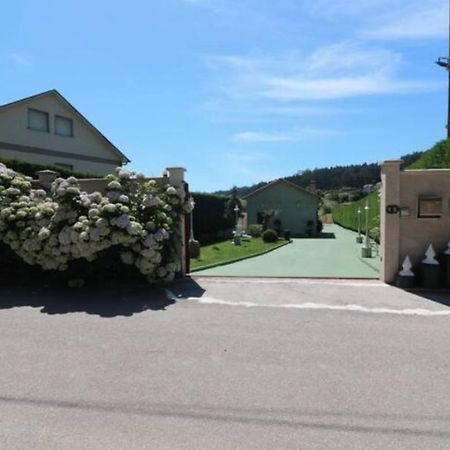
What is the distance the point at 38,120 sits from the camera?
22.2 meters

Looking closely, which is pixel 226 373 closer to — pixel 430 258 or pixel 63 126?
pixel 430 258

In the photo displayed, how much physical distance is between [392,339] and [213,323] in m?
2.26

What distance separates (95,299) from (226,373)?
3782 millimetres

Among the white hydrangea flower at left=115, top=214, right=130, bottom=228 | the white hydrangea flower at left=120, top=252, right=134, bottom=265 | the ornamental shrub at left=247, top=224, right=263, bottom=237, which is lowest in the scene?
the white hydrangea flower at left=120, top=252, right=134, bottom=265

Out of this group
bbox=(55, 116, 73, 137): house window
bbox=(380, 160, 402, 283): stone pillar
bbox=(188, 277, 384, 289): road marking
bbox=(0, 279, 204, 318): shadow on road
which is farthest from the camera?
bbox=(55, 116, 73, 137): house window

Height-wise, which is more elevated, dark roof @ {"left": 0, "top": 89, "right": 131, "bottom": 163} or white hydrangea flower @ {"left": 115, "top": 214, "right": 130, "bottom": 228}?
dark roof @ {"left": 0, "top": 89, "right": 131, "bottom": 163}

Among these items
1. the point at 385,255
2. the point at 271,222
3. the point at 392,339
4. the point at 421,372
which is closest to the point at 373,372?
the point at 421,372

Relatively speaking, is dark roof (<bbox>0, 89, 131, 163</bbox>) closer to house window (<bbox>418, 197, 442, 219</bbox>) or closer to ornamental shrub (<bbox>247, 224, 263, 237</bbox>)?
ornamental shrub (<bbox>247, 224, 263, 237</bbox>)

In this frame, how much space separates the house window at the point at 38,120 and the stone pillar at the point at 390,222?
18567mm

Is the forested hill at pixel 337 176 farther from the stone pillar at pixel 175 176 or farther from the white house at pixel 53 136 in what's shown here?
the stone pillar at pixel 175 176

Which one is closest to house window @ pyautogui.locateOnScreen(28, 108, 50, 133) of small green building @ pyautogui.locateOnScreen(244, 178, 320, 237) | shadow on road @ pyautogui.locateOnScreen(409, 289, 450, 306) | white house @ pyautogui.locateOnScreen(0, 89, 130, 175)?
white house @ pyautogui.locateOnScreen(0, 89, 130, 175)

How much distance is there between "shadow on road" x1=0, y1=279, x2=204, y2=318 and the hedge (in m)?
14.8

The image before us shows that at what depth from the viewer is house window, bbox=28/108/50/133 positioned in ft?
71.2

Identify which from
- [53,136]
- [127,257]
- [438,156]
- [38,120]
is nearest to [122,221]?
[127,257]
